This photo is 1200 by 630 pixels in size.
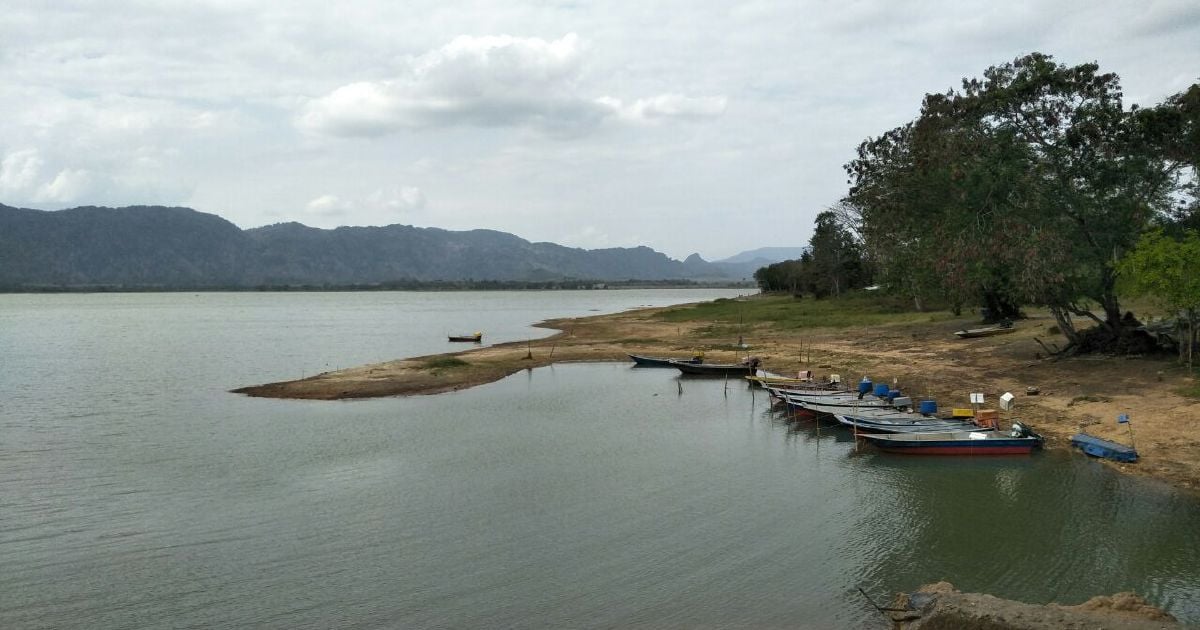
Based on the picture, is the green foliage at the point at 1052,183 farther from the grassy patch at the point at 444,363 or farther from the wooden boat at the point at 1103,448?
the grassy patch at the point at 444,363

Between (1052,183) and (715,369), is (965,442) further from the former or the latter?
(715,369)

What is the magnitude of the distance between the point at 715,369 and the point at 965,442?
955 inches

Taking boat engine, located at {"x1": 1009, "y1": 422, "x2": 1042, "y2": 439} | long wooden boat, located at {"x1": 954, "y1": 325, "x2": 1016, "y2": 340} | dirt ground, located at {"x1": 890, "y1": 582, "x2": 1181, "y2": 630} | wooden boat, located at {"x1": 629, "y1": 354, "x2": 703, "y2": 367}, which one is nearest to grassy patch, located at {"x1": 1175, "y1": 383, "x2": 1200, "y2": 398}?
boat engine, located at {"x1": 1009, "y1": 422, "x2": 1042, "y2": 439}

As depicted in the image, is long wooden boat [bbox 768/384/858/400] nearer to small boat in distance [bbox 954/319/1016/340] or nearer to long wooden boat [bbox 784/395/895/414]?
long wooden boat [bbox 784/395/895/414]

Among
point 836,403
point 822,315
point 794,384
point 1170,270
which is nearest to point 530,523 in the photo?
point 836,403

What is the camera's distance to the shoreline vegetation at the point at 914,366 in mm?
26969

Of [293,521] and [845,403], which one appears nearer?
[293,521]

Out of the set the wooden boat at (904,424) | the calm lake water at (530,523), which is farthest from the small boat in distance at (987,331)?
the wooden boat at (904,424)

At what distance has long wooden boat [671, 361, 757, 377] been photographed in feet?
161

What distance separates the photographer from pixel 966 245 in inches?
1444

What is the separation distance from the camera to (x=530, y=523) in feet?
67.1

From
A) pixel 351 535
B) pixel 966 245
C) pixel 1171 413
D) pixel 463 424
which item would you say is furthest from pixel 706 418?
pixel 351 535

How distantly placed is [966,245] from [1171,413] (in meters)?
12.2

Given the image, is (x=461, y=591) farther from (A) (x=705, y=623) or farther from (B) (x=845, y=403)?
(B) (x=845, y=403)
